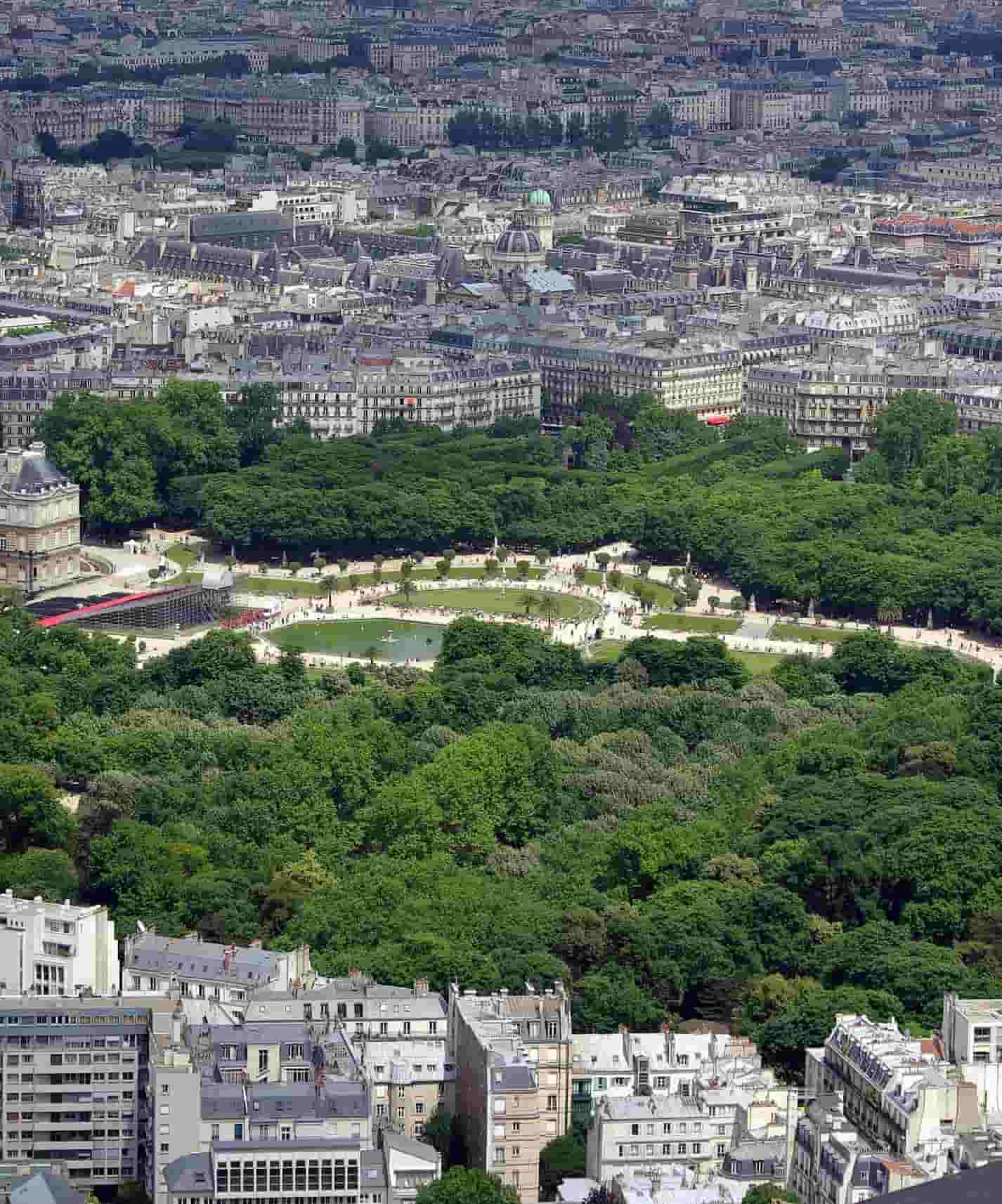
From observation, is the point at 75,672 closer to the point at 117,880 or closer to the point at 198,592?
the point at 198,592

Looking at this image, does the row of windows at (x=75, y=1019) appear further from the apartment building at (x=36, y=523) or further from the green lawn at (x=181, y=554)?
the green lawn at (x=181, y=554)

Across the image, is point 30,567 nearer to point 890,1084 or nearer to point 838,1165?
point 890,1084

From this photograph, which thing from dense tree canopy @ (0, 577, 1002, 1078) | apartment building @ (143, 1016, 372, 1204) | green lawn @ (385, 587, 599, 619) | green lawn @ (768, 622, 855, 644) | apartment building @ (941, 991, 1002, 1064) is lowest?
green lawn @ (385, 587, 599, 619)

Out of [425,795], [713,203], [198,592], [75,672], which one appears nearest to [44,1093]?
[425,795]

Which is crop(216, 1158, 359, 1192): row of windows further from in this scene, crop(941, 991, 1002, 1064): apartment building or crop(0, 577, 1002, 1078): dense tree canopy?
crop(941, 991, 1002, 1064): apartment building

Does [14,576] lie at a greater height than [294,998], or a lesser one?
lesser

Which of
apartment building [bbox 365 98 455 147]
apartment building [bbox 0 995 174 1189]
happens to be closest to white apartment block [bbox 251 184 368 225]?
apartment building [bbox 365 98 455 147]

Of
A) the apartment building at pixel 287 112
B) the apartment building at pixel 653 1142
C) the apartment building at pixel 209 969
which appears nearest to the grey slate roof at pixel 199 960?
the apartment building at pixel 209 969
